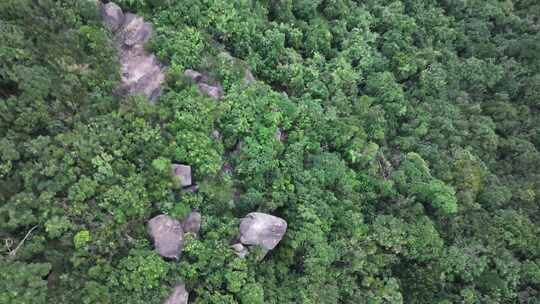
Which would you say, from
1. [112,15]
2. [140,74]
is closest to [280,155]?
[140,74]

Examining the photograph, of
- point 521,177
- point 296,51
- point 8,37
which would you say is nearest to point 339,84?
point 296,51

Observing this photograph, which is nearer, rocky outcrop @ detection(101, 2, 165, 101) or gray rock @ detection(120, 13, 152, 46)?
rocky outcrop @ detection(101, 2, 165, 101)

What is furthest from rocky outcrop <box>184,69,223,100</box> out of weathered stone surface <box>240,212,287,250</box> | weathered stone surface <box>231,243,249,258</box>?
weathered stone surface <box>231,243,249,258</box>

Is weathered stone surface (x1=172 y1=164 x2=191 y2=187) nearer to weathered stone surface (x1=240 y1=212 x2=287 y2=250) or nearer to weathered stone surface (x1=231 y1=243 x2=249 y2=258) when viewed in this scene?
weathered stone surface (x1=240 y1=212 x2=287 y2=250)

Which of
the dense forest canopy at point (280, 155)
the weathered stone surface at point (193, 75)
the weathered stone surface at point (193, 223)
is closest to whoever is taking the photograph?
the dense forest canopy at point (280, 155)

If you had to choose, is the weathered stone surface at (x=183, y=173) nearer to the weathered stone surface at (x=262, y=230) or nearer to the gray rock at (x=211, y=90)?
the weathered stone surface at (x=262, y=230)

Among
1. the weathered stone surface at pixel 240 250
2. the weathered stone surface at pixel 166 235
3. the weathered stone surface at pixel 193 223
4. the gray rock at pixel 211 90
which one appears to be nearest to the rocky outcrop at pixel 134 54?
the gray rock at pixel 211 90
